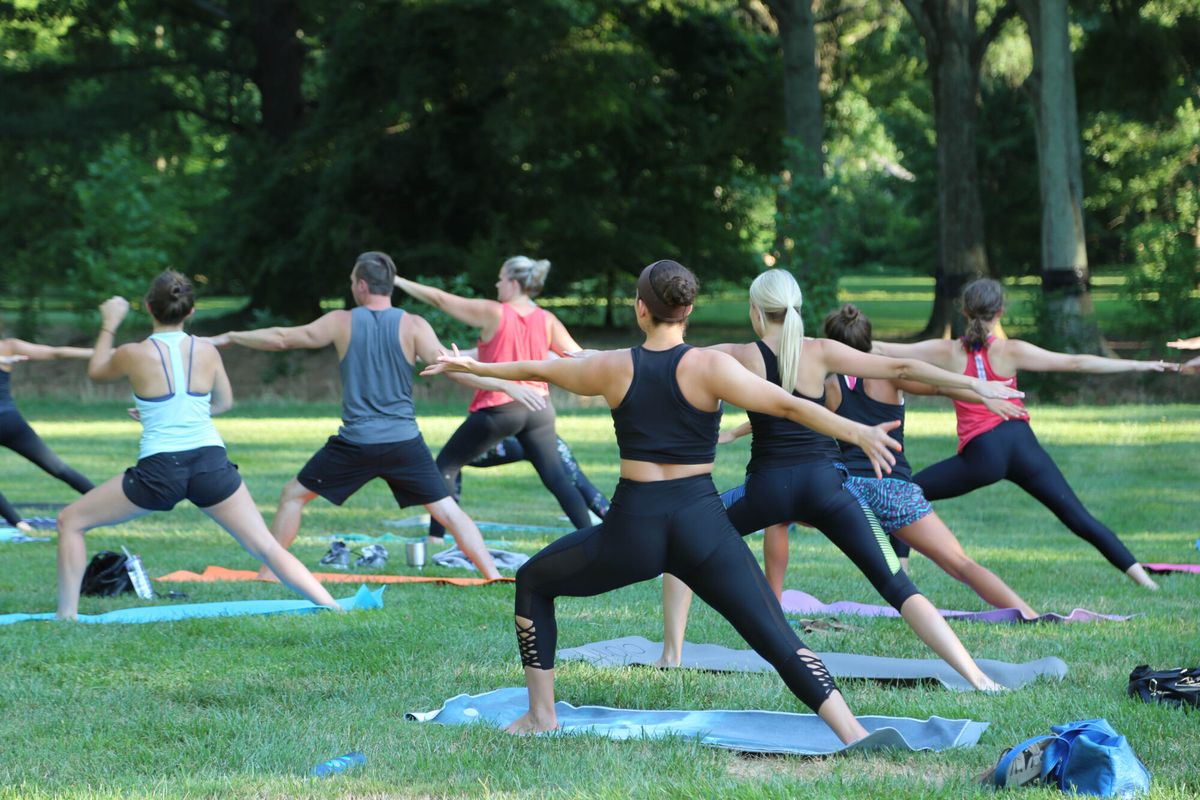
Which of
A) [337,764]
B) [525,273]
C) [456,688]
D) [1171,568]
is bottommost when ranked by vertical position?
[1171,568]

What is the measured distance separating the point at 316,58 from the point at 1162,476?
26243 millimetres

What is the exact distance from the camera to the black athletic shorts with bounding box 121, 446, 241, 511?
7180mm

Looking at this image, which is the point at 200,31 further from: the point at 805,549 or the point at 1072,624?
the point at 1072,624

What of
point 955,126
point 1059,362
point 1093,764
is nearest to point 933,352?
point 1059,362

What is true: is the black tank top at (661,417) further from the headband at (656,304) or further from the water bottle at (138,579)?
the water bottle at (138,579)

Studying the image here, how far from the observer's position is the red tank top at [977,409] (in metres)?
8.03

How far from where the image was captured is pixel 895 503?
6.96 m

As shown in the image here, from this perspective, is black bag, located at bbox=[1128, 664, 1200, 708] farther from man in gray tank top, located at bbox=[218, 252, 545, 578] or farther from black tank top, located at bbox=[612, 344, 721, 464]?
man in gray tank top, located at bbox=[218, 252, 545, 578]

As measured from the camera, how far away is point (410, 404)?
8703 mm

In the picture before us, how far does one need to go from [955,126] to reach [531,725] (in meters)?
24.8

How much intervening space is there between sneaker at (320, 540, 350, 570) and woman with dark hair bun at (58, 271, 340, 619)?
2.37 m

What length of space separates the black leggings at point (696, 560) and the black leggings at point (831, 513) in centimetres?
105

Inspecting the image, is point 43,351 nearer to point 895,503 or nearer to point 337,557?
point 337,557

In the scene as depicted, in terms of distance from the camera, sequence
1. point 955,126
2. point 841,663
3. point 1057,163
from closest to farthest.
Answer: point 841,663 → point 1057,163 → point 955,126
